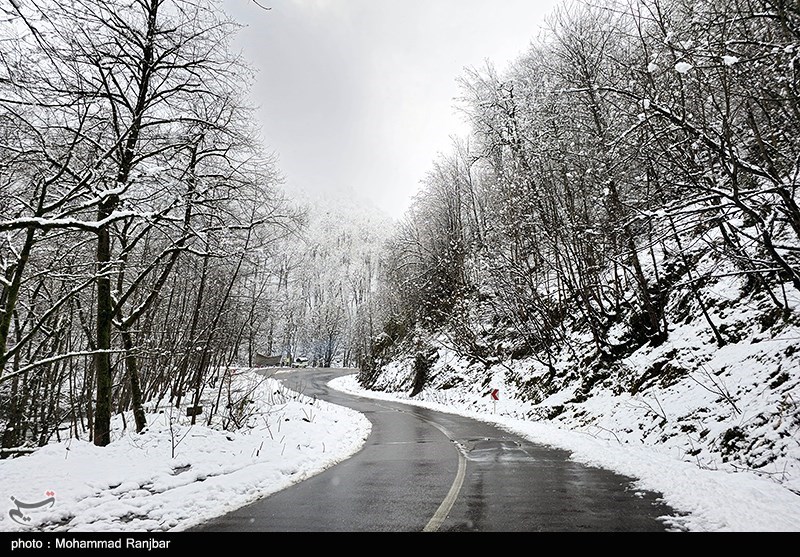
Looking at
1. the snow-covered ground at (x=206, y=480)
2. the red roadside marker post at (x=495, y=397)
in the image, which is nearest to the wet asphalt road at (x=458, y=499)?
the snow-covered ground at (x=206, y=480)

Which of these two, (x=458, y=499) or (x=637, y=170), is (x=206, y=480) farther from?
(x=637, y=170)

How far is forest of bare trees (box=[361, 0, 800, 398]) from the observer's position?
638 cm

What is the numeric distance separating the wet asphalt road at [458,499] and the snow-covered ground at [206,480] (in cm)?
45

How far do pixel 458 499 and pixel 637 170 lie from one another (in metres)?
11.1

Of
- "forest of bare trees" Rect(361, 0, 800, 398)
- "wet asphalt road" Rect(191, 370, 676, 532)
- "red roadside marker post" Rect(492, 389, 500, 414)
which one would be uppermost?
"forest of bare trees" Rect(361, 0, 800, 398)

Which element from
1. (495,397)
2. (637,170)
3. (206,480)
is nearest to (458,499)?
(206,480)

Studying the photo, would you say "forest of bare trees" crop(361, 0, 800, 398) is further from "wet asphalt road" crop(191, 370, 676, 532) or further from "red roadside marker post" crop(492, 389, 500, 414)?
"wet asphalt road" crop(191, 370, 676, 532)

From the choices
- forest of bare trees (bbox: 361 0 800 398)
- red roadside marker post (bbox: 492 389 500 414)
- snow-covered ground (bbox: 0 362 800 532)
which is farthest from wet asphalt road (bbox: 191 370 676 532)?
red roadside marker post (bbox: 492 389 500 414)

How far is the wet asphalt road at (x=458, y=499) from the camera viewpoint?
4879 millimetres

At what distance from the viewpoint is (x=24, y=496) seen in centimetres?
581

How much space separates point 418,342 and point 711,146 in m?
29.1

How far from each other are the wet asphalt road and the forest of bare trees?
3.59 metres

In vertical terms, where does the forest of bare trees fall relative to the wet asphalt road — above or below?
above

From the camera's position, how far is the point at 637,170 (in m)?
13.0
